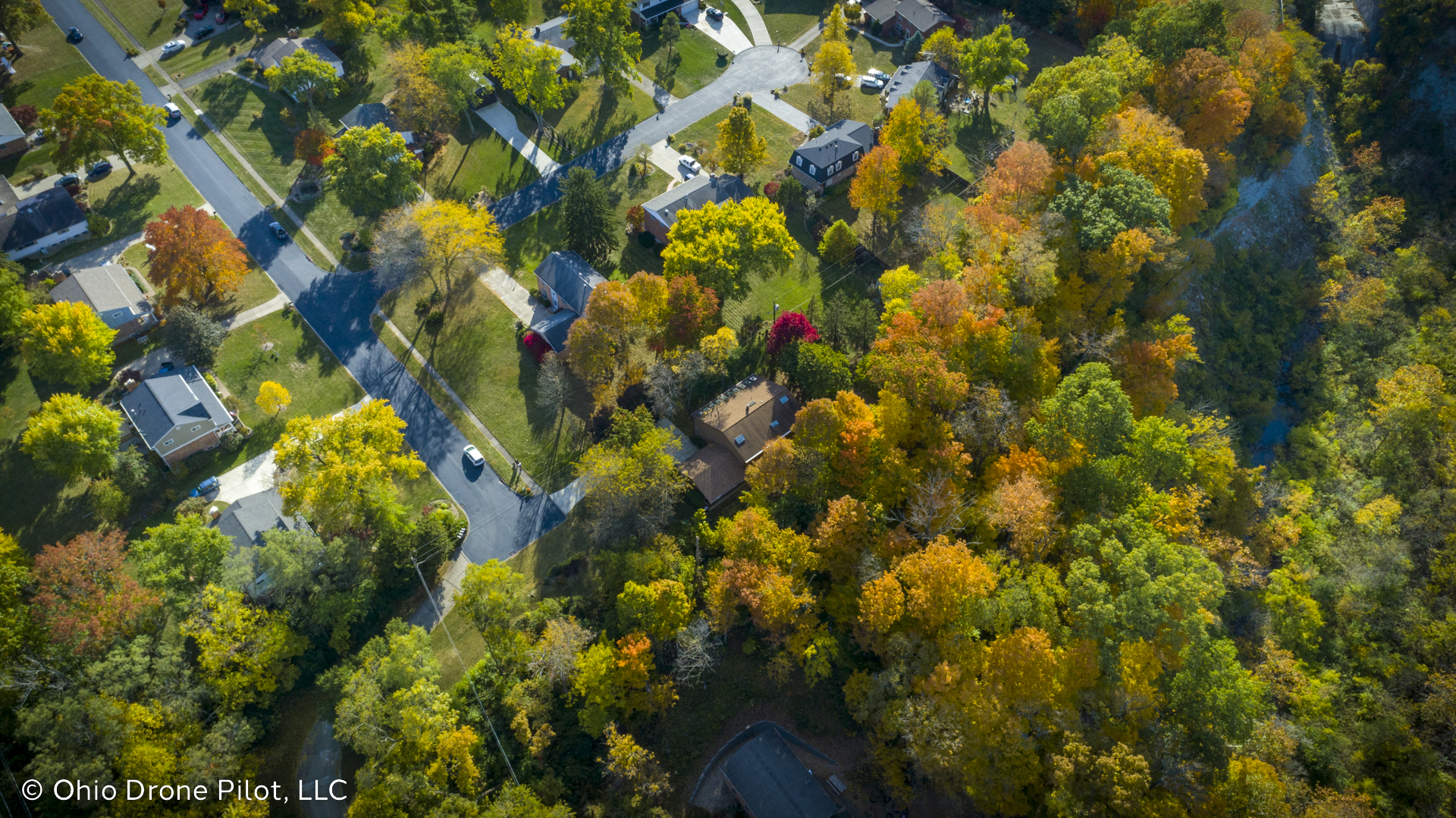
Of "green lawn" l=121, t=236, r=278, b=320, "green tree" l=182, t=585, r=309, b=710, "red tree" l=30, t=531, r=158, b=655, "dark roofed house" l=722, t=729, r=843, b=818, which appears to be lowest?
"dark roofed house" l=722, t=729, r=843, b=818

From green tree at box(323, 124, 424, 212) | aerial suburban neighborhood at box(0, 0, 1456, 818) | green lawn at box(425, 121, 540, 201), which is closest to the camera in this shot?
aerial suburban neighborhood at box(0, 0, 1456, 818)

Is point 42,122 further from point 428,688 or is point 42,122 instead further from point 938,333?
point 938,333

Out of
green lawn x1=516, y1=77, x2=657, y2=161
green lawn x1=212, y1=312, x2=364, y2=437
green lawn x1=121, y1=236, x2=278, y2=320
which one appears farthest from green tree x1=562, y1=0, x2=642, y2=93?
green lawn x1=212, y1=312, x2=364, y2=437

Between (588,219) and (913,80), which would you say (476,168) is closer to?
(588,219)

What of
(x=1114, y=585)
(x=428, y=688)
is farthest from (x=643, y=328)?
(x=1114, y=585)

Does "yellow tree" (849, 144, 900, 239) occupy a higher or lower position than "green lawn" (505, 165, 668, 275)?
higher

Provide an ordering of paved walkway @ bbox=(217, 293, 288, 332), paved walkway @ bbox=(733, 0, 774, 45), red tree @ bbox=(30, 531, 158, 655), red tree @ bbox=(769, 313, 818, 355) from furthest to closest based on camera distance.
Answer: paved walkway @ bbox=(733, 0, 774, 45)
paved walkway @ bbox=(217, 293, 288, 332)
red tree @ bbox=(769, 313, 818, 355)
red tree @ bbox=(30, 531, 158, 655)

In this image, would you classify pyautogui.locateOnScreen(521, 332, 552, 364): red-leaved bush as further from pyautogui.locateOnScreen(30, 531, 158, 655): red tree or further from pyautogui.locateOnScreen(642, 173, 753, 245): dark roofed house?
pyautogui.locateOnScreen(30, 531, 158, 655): red tree
